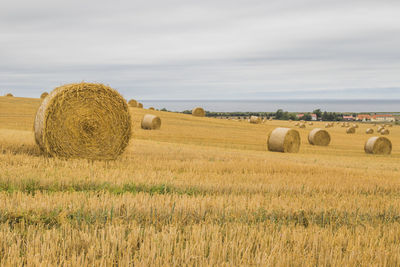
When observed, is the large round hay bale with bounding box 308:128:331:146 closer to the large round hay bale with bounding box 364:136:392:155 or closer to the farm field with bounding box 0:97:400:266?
the large round hay bale with bounding box 364:136:392:155

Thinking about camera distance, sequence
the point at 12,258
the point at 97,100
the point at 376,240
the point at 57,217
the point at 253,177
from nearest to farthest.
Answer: the point at 12,258 < the point at 376,240 < the point at 57,217 < the point at 253,177 < the point at 97,100

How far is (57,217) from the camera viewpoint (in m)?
4.78

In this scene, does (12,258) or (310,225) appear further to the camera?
(310,225)

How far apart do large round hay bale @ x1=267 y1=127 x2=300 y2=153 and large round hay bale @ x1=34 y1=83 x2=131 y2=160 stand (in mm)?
12548

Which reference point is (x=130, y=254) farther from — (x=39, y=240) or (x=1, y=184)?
(x=1, y=184)

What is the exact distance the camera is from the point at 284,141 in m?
22.8

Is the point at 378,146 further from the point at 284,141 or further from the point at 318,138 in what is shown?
the point at 284,141

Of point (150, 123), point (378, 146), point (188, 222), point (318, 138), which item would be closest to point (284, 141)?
point (378, 146)

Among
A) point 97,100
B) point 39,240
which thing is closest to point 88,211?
point 39,240

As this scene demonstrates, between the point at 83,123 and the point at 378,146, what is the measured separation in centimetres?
2190

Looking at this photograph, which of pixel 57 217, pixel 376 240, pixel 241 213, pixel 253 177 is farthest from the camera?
pixel 253 177

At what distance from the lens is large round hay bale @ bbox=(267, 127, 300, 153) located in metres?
22.9

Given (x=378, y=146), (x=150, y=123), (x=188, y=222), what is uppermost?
(x=150, y=123)

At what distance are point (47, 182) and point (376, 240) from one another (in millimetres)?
5532
